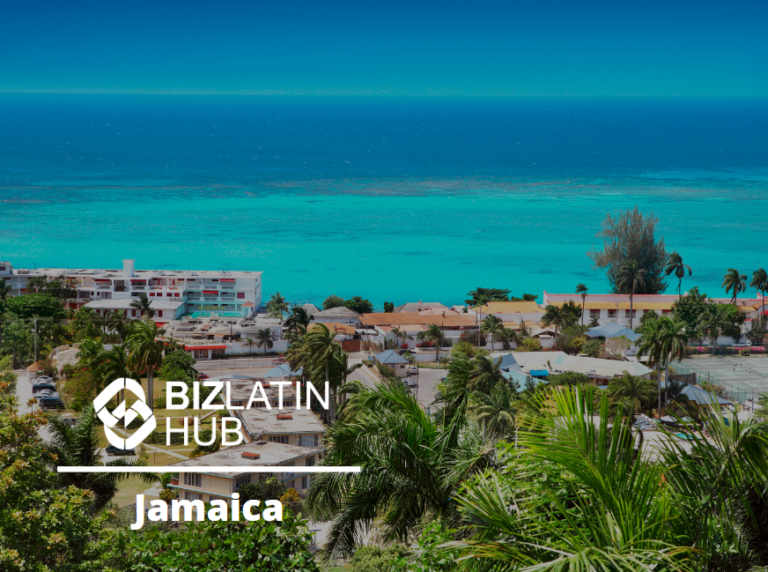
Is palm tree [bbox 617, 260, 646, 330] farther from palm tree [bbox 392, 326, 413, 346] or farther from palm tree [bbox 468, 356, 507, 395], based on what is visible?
palm tree [bbox 468, 356, 507, 395]

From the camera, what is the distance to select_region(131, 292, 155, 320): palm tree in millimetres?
52094

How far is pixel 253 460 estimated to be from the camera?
22.4 meters

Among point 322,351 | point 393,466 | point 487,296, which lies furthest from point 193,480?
point 487,296

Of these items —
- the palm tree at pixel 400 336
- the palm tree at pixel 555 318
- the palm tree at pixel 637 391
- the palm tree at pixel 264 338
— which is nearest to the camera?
the palm tree at pixel 637 391

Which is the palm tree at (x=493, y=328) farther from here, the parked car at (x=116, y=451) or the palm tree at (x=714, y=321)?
the parked car at (x=116, y=451)

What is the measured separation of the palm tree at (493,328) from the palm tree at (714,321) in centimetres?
1105

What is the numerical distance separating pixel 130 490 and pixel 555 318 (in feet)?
99.3

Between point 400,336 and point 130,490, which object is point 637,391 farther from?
point 130,490

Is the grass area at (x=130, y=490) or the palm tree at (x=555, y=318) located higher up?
the palm tree at (x=555, y=318)

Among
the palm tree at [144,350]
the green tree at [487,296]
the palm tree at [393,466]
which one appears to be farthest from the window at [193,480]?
the green tree at [487,296]

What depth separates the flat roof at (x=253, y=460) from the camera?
21922mm

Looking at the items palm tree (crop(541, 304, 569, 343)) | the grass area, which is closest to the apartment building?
the grass area

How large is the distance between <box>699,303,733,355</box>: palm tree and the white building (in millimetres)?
29174

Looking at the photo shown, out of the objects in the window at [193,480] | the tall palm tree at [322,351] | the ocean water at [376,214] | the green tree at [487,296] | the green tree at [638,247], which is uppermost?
the ocean water at [376,214]
